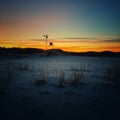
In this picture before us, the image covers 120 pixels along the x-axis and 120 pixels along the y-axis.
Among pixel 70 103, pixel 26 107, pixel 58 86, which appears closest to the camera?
pixel 26 107

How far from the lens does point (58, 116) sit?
4965 millimetres

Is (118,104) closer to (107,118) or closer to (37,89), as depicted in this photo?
(107,118)

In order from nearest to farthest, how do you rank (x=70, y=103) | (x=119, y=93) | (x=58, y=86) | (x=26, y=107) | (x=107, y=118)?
(x=107, y=118), (x=26, y=107), (x=70, y=103), (x=119, y=93), (x=58, y=86)

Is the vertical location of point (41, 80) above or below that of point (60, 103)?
above

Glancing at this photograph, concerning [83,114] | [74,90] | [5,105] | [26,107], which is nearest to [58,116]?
[83,114]

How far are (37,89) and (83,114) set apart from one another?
9.25 feet

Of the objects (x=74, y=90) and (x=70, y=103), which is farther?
(x=74, y=90)

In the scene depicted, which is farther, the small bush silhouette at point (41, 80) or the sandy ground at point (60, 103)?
the small bush silhouette at point (41, 80)

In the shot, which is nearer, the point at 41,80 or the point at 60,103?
the point at 60,103

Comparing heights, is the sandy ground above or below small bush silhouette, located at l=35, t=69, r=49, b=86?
below

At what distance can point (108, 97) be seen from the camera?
6.72 metres

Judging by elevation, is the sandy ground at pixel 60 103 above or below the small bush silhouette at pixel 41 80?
below

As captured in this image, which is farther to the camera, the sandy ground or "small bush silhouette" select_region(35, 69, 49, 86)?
"small bush silhouette" select_region(35, 69, 49, 86)

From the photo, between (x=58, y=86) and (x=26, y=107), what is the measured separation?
2.73 metres
